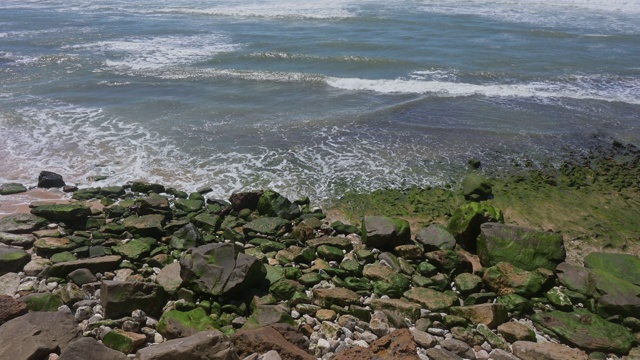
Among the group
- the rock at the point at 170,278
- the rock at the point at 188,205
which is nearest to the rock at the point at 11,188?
the rock at the point at 188,205

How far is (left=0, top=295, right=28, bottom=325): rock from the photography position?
7547 millimetres

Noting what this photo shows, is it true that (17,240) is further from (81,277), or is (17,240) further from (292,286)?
(292,286)

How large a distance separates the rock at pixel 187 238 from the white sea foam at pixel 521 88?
12.7 metres

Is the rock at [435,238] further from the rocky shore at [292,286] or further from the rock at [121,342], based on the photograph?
the rock at [121,342]

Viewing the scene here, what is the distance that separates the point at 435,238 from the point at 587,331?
11.1ft

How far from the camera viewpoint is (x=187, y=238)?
419 inches

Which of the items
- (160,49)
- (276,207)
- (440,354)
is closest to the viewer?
(440,354)

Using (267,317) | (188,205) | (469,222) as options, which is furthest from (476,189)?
(267,317)

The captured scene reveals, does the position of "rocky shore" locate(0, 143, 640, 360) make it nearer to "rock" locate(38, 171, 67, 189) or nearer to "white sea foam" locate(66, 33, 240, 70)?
"rock" locate(38, 171, 67, 189)

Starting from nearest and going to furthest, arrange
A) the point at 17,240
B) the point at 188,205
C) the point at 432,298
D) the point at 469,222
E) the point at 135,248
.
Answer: the point at 432,298 → the point at 135,248 → the point at 17,240 → the point at 469,222 → the point at 188,205

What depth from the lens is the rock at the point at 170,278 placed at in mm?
8831

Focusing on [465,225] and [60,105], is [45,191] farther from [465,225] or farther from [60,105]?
[465,225]

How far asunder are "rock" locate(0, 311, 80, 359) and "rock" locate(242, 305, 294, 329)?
95.8 inches

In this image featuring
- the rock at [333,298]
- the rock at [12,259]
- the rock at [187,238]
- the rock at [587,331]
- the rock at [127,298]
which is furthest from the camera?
the rock at [187,238]
